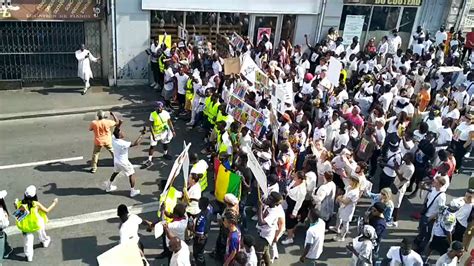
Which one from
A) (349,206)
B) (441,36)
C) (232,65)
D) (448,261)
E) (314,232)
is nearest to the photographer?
(448,261)

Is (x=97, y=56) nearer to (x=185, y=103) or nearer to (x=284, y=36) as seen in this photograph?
(x=185, y=103)

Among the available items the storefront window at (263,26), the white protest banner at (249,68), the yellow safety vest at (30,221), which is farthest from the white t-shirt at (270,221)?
the storefront window at (263,26)

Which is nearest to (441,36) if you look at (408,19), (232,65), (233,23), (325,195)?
(408,19)

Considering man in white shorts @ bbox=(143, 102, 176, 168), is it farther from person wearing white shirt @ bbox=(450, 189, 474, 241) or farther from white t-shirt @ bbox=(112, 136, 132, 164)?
person wearing white shirt @ bbox=(450, 189, 474, 241)

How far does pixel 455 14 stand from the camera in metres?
19.7

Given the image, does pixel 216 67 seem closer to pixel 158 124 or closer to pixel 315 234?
pixel 158 124

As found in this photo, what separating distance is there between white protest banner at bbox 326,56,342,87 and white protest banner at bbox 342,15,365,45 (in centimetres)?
656

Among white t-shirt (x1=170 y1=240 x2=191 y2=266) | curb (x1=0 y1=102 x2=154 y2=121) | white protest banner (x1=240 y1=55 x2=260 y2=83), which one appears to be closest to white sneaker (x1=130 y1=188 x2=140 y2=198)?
white t-shirt (x1=170 y1=240 x2=191 y2=266)

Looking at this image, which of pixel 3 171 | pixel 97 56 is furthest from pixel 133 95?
pixel 3 171

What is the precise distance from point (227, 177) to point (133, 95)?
7.37 m

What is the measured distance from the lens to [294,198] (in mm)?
8438

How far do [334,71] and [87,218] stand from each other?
6.94m

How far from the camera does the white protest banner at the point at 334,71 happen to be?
1217 cm

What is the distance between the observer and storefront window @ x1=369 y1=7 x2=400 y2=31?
19.1 m
